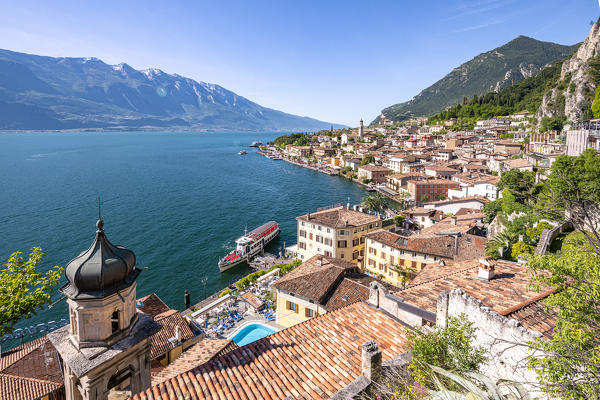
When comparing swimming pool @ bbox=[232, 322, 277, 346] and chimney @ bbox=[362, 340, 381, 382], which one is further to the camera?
swimming pool @ bbox=[232, 322, 277, 346]

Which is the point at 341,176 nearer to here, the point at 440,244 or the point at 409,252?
the point at 409,252

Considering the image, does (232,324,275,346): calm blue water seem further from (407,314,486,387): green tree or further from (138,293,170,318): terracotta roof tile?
(407,314,486,387): green tree

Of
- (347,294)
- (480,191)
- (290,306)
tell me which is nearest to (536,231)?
(347,294)

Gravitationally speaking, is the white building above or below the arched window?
below

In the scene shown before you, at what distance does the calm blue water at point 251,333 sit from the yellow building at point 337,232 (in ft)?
54.3

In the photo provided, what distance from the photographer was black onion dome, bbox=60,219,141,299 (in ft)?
24.7

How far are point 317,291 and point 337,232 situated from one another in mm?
18627

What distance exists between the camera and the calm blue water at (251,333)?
23016 mm

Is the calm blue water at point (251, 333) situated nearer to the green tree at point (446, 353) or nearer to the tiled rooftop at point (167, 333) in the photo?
the tiled rooftop at point (167, 333)

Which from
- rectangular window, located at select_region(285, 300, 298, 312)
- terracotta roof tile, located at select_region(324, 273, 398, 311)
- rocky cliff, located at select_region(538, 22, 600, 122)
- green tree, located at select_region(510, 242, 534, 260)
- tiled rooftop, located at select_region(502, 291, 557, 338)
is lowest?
rectangular window, located at select_region(285, 300, 298, 312)

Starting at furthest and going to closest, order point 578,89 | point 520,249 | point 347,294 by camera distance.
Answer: point 578,89, point 520,249, point 347,294

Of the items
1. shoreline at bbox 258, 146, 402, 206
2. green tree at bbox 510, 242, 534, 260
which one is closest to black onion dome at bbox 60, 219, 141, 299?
green tree at bbox 510, 242, 534, 260

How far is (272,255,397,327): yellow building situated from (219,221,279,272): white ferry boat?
70.4ft

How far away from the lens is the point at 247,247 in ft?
158
